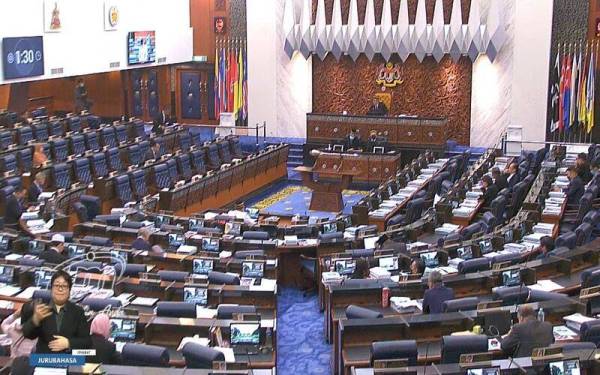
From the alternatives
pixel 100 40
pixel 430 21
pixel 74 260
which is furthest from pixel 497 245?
pixel 100 40

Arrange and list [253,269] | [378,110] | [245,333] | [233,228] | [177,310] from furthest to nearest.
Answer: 1. [378,110]
2. [233,228]
3. [253,269]
4. [177,310]
5. [245,333]

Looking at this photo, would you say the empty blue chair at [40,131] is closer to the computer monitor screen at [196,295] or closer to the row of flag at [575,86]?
the computer monitor screen at [196,295]

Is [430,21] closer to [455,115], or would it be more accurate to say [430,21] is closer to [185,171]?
[455,115]

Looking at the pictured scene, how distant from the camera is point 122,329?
952 cm

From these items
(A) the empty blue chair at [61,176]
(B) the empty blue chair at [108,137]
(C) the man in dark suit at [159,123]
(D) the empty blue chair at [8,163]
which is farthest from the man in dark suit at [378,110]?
(D) the empty blue chair at [8,163]

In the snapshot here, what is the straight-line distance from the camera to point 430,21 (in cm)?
2662

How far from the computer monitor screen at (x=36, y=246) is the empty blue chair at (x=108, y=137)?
9.93 m

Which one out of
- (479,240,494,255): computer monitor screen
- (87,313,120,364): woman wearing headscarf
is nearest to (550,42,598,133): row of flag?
(479,240,494,255): computer monitor screen

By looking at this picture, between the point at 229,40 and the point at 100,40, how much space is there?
4.68 metres

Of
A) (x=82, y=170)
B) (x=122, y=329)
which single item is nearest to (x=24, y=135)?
(x=82, y=170)

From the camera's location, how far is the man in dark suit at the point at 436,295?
10.4 metres

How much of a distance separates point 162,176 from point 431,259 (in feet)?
29.5

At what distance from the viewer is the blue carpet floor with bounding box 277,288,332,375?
36.9 feet

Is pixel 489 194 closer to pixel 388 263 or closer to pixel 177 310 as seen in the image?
pixel 388 263
